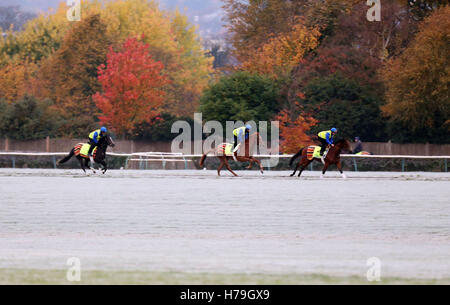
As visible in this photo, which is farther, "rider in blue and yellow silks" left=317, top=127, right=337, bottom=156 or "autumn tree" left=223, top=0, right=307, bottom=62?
"autumn tree" left=223, top=0, right=307, bottom=62

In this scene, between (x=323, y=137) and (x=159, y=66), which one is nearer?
(x=323, y=137)

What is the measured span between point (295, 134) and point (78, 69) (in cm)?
2327

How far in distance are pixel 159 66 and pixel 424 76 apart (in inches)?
875

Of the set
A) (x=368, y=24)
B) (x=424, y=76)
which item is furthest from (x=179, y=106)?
(x=424, y=76)

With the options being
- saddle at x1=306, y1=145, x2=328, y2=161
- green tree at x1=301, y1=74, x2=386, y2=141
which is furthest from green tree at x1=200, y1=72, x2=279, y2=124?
saddle at x1=306, y1=145, x2=328, y2=161

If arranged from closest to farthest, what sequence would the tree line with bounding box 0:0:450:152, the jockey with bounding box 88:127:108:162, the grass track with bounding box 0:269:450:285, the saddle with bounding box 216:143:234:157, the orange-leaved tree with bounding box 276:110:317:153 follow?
the grass track with bounding box 0:269:450:285 < the saddle with bounding box 216:143:234:157 < the jockey with bounding box 88:127:108:162 < the orange-leaved tree with bounding box 276:110:317:153 < the tree line with bounding box 0:0:450:152

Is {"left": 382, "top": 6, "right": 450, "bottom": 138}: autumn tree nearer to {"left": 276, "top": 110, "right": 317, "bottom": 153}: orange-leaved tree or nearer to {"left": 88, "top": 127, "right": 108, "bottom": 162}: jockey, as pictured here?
{"left": 276, "top": 110, "right": 317, "bottom": 153}: orange-leaved tree

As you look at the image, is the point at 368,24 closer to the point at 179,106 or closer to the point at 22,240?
the point at 179,106

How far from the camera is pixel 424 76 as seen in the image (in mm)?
49406

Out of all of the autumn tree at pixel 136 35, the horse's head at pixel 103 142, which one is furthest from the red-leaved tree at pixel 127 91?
the horse's head at pixel 103 142

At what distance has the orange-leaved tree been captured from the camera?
50.9 metres

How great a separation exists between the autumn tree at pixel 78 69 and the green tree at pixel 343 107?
1964 centimetres

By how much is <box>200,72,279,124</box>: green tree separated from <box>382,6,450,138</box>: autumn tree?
7.38 m

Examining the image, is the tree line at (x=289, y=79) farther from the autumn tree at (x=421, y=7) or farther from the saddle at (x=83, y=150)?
the saddle at (x=83, y=150)
